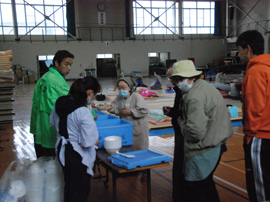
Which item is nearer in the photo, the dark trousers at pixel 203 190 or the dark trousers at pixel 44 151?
the dark trousers at pixel 203 190

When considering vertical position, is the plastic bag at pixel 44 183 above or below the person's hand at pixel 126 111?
below

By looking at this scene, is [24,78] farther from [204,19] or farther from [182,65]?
[182,65]

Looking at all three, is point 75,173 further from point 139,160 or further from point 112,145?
point 139,160

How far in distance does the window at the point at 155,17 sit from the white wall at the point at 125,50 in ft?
3.62

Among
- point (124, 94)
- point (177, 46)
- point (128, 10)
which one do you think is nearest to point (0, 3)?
point (128, 10)

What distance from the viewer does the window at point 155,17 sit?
937 inches

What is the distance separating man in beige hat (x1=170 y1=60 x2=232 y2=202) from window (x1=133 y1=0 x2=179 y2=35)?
22167 mm

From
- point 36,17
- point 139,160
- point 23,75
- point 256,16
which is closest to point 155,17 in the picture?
point 256,16

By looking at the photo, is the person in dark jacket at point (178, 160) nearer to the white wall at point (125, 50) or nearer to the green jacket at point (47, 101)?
the green jacket at point (47, 101)

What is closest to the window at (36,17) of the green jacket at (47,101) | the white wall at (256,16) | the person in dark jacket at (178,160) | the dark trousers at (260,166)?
the white wall at (256,16)

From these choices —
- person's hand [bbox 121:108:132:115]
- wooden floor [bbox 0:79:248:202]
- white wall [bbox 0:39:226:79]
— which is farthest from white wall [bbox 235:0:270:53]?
person's hand [bbox 121:108:132:115]

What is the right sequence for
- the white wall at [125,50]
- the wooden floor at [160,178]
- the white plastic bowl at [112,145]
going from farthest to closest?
1. the white wall at [125,50]
2. the wooden floor at [160,178]
3. the white plastic bowl at [112,145]

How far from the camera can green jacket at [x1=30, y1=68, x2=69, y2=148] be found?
273 cm

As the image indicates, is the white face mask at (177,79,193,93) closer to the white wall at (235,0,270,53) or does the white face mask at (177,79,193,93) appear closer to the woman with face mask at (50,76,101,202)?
the woman with face mask at (50,76,101,202)
